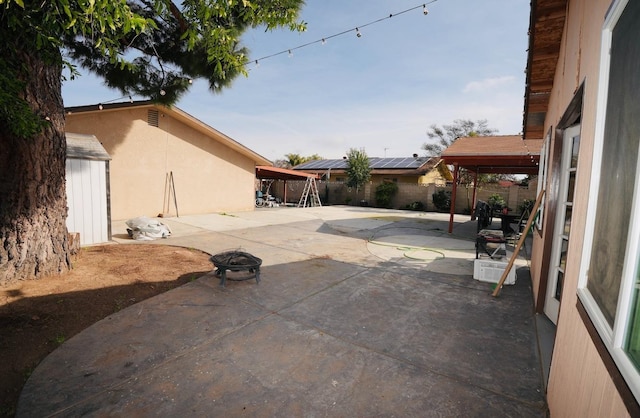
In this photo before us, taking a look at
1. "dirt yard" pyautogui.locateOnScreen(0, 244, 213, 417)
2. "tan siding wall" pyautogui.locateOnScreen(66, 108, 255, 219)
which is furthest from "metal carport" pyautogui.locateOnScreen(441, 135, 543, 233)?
"tan siding wall" pyautogui.locateOnScreen(66, 108, 255, 219)

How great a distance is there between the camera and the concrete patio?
2203mm

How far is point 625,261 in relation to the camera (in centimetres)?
105

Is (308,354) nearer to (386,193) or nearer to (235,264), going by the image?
(235,264)

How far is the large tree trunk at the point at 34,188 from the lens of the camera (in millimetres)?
4141

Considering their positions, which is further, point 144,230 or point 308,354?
point 144,230

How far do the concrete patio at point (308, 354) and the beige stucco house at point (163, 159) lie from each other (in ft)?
25.0

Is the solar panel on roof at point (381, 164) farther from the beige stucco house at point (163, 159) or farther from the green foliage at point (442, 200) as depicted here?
the beige stucco house at point (163, 159)

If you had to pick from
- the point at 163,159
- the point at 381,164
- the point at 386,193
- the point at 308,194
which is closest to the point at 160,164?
the point at 163,159

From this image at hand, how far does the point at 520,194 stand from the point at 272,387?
1856 cm

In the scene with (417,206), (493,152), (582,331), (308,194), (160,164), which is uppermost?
(493,152)

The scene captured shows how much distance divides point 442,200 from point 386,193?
3.74 m

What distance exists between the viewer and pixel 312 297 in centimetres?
425

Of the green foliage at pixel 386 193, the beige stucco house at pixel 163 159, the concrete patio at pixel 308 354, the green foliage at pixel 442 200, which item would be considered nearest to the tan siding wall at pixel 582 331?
the concrete patio at pixel 308 354

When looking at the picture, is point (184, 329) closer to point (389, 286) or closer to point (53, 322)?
point (53, 322)
